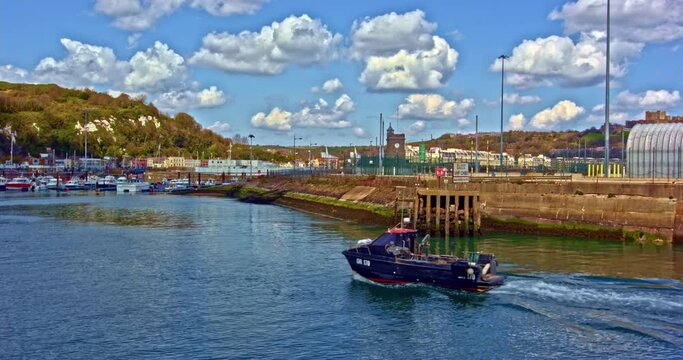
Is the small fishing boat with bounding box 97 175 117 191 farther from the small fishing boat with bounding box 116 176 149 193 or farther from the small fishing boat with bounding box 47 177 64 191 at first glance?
the small fishing boat with bounding box 116 176 149 193

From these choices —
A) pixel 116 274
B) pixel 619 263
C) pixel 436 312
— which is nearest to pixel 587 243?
pixel 619 263

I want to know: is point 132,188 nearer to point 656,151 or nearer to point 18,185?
point 18,185

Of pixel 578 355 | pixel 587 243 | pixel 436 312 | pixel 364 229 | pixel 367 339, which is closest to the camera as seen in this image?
pixel 578 355

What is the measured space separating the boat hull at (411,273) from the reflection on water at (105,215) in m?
38.4

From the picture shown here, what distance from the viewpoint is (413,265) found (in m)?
38.4

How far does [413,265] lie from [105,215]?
63270mm

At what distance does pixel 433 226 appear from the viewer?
64.4 m

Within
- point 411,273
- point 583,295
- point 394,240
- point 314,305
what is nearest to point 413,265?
point 411,273

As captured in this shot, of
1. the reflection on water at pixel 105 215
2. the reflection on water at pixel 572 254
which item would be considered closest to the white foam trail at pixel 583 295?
the reflection on water at pixel 572 254

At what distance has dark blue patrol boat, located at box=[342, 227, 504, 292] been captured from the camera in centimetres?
3641

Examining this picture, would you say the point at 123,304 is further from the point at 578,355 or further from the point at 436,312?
the point at 578,355

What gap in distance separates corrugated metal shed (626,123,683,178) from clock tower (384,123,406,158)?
210 ft

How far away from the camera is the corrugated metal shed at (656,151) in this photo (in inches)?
2662

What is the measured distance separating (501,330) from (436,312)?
4259mm
